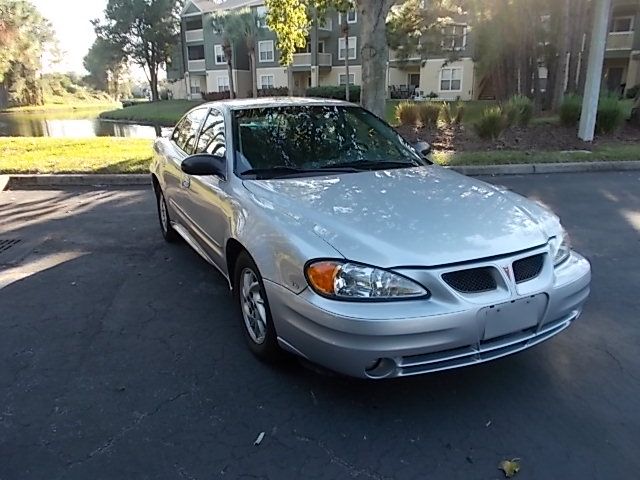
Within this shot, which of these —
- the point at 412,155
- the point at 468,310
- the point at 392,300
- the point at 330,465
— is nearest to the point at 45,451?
the point at 330,465

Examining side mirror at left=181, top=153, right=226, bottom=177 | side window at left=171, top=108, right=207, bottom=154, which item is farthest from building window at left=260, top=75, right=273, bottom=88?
side mirror at left=181, top=153, right=226, bottom=177

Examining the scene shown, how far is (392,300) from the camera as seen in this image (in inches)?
97.3

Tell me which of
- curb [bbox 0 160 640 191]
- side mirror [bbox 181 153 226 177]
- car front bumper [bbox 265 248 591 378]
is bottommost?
curb [bbox 0 160 640 191]

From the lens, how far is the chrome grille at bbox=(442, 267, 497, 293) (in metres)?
2.51

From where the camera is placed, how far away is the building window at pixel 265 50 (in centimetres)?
4544

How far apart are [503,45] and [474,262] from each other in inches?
806

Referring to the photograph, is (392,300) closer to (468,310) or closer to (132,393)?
(468,310)

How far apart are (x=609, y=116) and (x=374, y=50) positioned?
624 centimetres

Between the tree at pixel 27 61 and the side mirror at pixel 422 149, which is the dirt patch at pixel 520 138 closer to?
the side mirror at pixel 422 149

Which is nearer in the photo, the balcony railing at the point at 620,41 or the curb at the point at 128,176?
the curb at the point at 128,176

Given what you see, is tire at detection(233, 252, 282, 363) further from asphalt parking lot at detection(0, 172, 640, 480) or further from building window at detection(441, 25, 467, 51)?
building window at detection(441, 25, 467, 51)

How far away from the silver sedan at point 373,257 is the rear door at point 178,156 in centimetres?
83

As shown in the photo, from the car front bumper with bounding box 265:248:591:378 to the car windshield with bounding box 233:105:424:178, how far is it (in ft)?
4.27

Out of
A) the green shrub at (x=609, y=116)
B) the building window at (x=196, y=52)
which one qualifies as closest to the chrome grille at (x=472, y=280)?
the green shrub at (x=609, y=116)
